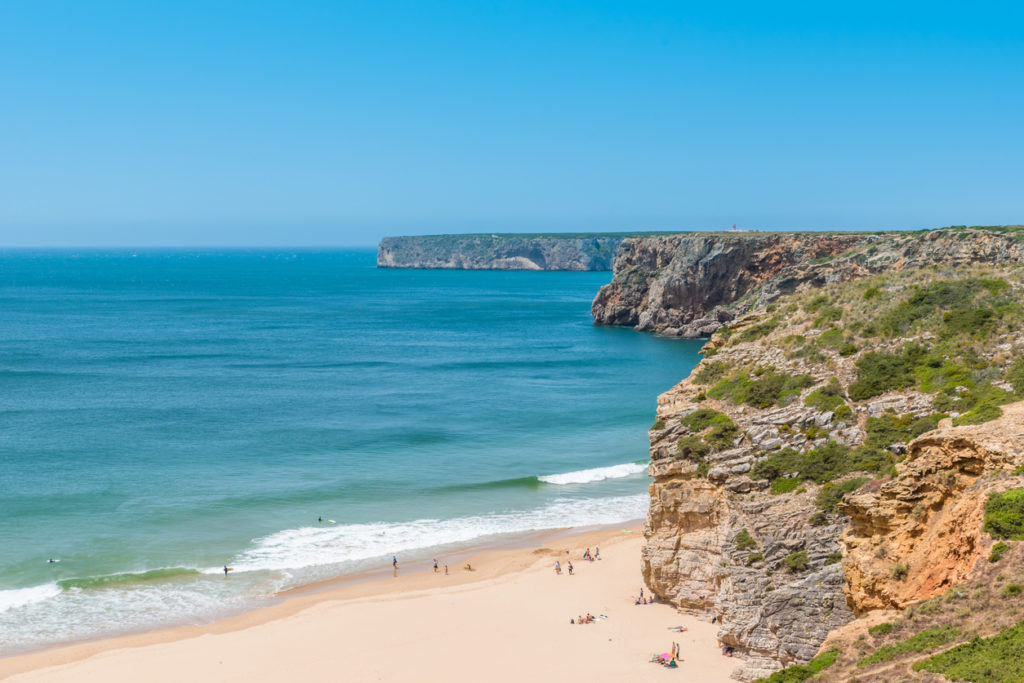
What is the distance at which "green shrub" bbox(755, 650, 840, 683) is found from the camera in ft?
48.5

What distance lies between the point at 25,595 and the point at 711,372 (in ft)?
87.3

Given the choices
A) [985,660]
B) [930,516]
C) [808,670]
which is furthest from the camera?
[930,516]

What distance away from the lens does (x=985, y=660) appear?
12.3 m

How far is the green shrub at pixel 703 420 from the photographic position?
26.4 m

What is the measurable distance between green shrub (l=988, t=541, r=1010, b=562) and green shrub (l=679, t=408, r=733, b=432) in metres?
11.8

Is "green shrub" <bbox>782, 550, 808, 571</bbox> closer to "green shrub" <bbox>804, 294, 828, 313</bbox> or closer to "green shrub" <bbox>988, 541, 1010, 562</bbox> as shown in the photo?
"green shrub" <bbox>988, 541, 1010, 562</bbox>

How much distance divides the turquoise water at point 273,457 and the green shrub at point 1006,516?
25.6 metres

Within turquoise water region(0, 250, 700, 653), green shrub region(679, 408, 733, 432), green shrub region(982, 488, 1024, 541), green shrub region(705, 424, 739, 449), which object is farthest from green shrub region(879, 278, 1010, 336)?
turquoise water region(0, 250, 700, 653)

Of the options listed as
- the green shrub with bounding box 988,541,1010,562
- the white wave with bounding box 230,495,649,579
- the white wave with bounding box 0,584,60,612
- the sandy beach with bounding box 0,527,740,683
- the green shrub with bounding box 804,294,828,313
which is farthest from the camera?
the white wave with bounding box 230,495,649,579

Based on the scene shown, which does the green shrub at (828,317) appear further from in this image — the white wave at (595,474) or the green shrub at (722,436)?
the white wave at (595,474)

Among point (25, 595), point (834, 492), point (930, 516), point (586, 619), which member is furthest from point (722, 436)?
point (25, 595)

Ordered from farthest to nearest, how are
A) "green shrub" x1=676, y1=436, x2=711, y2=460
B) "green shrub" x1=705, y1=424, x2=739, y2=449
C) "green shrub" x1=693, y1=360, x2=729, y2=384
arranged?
"green shrub" x1=693, y1=360, x2=729, y2=384 < "green shrub" x1=676, y1=436, x2=711, y2=460 < "green shrub" x1=705, y1=424, x2=739, y2=449

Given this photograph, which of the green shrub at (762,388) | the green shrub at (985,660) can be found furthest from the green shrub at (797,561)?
the green shrub at (985,660)

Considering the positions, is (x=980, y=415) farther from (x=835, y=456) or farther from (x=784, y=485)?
(x=784, y=485)
